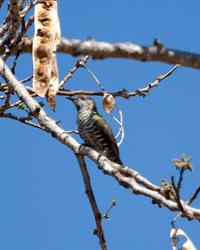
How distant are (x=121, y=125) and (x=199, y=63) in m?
1.44

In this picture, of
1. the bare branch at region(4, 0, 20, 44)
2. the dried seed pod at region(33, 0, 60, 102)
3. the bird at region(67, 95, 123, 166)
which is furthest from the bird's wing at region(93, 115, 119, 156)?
the bare branch at region(4, 0, 20, 44)

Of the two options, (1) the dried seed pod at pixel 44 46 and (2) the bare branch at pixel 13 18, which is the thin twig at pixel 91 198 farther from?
(2) the bare branch at pixel 13 18

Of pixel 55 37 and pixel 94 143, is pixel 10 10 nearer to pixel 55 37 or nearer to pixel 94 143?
pixel 55 37

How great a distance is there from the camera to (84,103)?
7.94 m

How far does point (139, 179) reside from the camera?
3.42m

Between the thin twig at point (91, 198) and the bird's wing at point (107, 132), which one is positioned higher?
the bird's wing at point (107, 132)

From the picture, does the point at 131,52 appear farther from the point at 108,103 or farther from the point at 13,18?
the point at 108,103

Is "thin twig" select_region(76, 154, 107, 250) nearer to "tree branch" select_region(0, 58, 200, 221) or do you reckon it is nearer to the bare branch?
"tree branch" select_region(0, 58, 200, 221)

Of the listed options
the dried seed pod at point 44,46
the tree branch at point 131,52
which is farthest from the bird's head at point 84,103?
the tree branch at point 131,52

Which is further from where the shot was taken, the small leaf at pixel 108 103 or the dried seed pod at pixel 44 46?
the small leaf at pixel 108 103

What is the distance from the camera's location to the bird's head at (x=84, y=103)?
7934 mm

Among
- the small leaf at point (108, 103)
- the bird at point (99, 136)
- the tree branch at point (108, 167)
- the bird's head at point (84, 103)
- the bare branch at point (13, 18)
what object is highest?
the bird's head at point (84, 103)

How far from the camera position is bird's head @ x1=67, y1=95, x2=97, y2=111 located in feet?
26.0

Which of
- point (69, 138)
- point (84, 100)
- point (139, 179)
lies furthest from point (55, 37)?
point (84, 100)
